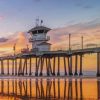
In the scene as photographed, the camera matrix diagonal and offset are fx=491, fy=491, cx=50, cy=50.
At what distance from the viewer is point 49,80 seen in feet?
344

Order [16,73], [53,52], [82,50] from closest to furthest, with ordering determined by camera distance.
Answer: [82,50]
[53,52]
[16,73]

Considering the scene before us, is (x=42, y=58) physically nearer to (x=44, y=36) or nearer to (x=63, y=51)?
(x=44, y=36)

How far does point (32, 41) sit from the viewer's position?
102m

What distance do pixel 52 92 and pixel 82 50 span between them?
35.1 feet

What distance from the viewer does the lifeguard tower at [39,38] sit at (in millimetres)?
99375

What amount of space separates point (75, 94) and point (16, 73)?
38.0m

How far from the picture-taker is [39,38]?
337ft

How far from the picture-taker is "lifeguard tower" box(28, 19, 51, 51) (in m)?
99.4

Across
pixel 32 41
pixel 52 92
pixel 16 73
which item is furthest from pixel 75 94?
pixel 16 73

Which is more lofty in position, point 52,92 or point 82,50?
point 82,50

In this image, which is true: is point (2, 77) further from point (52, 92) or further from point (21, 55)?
point (52, 92)

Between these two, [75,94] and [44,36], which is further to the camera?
[44,36]

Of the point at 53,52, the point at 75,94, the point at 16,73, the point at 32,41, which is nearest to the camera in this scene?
the point at 75,94

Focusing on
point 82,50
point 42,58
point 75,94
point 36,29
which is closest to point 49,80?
point 42,58
